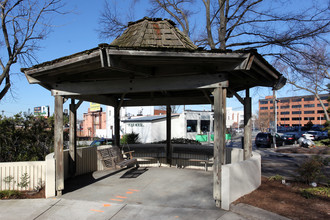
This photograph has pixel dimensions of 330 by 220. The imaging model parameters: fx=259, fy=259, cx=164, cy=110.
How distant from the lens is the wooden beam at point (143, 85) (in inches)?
224

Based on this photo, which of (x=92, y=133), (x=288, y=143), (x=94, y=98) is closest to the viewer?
(x=94, y=98)

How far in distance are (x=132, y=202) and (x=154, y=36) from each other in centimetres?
420

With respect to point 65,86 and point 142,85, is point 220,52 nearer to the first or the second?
point 142,85

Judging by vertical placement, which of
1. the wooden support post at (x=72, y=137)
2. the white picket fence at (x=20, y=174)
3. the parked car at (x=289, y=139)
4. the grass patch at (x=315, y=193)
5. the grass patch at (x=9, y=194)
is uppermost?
the wooden support post at (x=72, y=137)

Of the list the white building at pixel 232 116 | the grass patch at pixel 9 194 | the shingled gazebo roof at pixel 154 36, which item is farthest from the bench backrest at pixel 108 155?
the white building at pixel 232 116

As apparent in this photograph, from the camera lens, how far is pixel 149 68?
6203mm

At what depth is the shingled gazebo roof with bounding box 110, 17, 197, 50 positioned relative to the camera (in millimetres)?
6512

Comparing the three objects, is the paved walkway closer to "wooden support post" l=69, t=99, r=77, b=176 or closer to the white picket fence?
"wooden support post" l=69, t=99, r=77, b=176

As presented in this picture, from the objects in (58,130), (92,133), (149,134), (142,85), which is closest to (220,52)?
(142,85)

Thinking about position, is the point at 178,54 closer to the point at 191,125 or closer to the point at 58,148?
the point at 58,148

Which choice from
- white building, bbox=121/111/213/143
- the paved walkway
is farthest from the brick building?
the paved walkway

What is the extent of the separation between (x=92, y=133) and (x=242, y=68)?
172 ft

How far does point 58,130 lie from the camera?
6.60 meters

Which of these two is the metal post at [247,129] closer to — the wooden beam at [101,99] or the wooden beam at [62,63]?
the wooden beam at [62,63]
